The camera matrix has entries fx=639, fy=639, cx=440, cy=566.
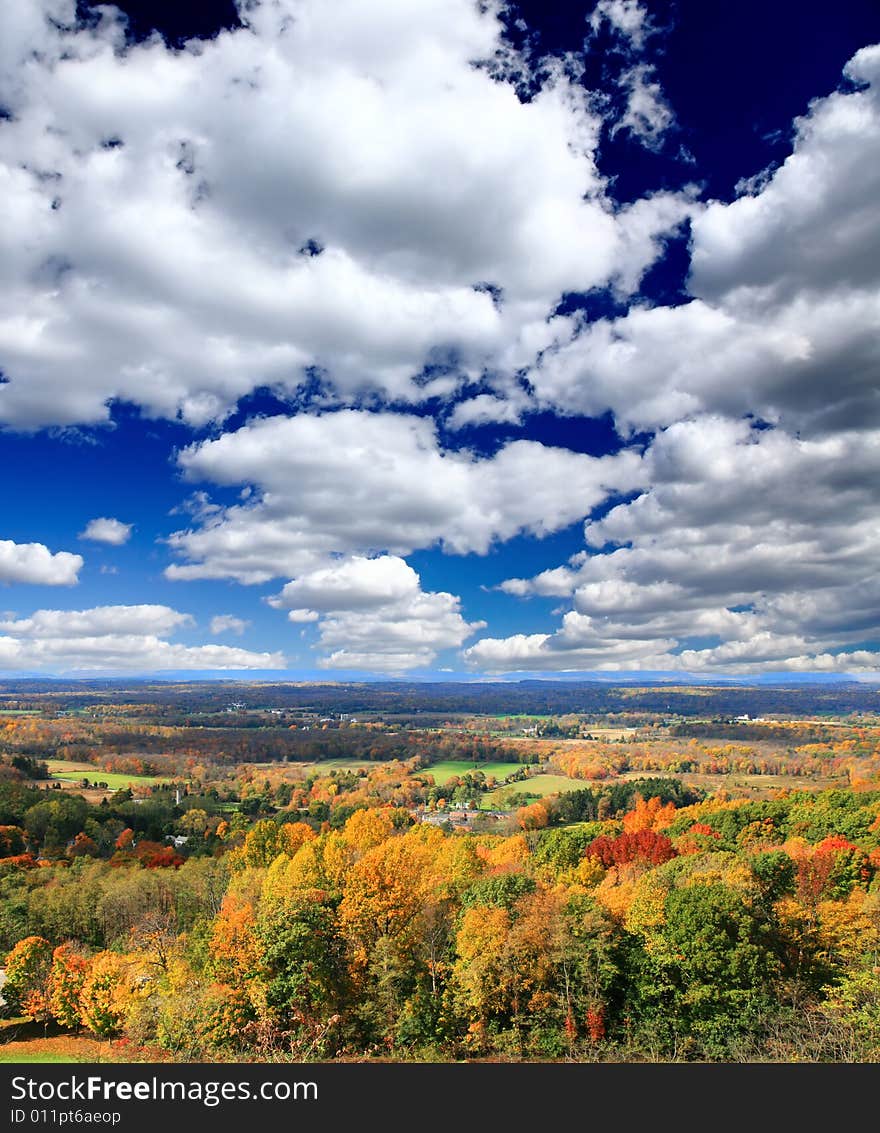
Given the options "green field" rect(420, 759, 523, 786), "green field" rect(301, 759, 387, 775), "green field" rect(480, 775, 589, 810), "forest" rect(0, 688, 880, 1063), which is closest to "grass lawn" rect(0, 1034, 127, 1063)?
"forest" rect(0, 688, 880, 1063)

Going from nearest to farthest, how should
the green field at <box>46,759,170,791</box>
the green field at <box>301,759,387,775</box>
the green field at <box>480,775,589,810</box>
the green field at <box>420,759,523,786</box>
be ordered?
the green field at <box>480,775,589,810</box>
the green field at <box>46,759,170,791</box>
the green field at <box>420,759,523,786</box>
the green field at <box>301,759,387,775</box>

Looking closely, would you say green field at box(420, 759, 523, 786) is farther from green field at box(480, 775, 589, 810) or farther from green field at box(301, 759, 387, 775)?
green field at box(301, 759, 387, 775)

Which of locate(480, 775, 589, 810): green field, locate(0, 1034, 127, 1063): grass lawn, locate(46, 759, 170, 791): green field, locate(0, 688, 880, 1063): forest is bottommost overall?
locate(480, 775, 589, 810): green field

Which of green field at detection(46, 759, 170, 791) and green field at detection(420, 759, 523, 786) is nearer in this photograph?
green field at detection(46, 759, 170, 791)

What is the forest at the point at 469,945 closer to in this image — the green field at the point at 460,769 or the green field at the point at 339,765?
the green field at the point at 460,769
